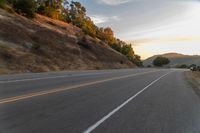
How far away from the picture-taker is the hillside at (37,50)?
4128cm

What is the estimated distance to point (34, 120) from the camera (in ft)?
28.8

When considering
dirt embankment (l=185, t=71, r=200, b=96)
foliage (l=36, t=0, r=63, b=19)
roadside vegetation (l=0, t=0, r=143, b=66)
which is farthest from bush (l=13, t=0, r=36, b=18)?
dirt embankment (l=185, t=71, r=200, b=96)

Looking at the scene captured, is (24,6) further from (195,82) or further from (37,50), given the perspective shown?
(195,82)

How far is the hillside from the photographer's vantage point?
41.3 metres

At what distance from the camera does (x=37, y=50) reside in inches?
2032

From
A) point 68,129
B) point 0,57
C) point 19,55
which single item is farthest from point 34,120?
point 19,55

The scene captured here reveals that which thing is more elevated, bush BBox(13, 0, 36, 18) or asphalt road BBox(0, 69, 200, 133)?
bush BBox(13, 0, 36, 18)

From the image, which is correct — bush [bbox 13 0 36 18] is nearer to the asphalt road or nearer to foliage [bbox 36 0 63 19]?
foliage [bbox 36 0 63 19]

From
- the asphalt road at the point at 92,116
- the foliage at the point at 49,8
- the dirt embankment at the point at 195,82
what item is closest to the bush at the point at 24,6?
the foliage at the point at 49,8

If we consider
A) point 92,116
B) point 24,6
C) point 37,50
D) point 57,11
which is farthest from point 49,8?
point 92,116

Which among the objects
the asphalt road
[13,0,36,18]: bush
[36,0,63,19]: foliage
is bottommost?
the asphalt road

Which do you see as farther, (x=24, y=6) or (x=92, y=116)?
(x=24, y=6)

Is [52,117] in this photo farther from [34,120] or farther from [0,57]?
[0,57]

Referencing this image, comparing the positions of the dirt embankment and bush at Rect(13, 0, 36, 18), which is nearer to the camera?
the dirt embankment
